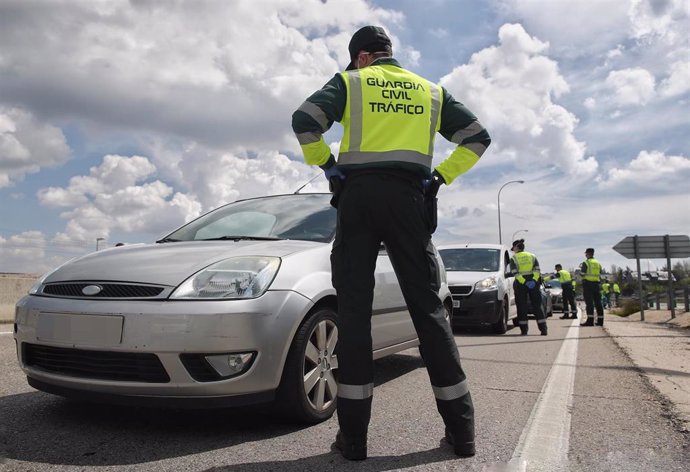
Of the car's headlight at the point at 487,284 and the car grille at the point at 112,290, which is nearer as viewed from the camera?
the car grille at the point at 112,290

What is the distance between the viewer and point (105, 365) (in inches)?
112

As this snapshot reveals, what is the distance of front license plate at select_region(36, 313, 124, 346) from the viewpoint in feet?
9.18

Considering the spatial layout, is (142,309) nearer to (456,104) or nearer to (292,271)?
(292,271)

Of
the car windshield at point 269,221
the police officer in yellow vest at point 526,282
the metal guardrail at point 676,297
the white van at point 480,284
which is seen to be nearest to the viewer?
the car windshield at point 269,221

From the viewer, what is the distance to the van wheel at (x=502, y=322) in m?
9.76

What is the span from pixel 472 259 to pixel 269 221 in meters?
7.21

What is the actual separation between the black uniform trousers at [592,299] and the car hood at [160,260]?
36.0 feet

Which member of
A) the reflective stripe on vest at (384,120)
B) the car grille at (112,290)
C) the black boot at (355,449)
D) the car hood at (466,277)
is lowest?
the black boot at (355,449)

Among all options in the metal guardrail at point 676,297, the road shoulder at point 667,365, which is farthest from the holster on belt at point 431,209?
the metal guardrail at point 676,297

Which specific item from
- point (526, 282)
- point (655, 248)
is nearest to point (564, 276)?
point (655, 248)

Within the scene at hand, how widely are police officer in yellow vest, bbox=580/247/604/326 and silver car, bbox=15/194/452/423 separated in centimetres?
1108

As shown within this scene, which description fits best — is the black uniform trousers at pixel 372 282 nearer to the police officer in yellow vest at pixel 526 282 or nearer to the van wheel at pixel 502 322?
the van wheel at pixel 502 322

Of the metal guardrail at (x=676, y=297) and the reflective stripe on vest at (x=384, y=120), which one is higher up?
the reflective stripe on vest at (x=384, y=120)

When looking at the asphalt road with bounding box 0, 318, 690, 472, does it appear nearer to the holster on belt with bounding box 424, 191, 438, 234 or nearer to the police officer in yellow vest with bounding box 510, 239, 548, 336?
the holster on belt with bounding box 424, 191, 438, 234
